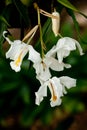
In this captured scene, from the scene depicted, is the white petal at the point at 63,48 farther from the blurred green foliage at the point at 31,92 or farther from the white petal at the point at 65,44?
the blurred green foliage at the point at 31,92

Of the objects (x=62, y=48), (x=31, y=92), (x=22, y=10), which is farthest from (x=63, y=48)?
(x=31, y=92)

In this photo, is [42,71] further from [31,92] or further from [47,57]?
[31,92]

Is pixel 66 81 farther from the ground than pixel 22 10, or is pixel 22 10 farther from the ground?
pixel 22 10

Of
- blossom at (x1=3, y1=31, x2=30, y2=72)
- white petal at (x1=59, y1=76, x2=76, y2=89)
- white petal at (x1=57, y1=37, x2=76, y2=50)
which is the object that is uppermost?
white petal at (x1=57, y1=37, x2=76, y2=50)

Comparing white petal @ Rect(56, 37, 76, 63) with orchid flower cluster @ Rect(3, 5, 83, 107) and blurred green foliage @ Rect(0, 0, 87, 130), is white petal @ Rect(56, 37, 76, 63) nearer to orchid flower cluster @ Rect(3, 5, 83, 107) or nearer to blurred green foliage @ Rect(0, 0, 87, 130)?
orchid flower cluster @ Rect(3, 5, 83, 107)

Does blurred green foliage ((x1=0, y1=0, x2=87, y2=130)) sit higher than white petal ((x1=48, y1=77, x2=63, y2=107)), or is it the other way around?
white petal ((x1=48, y1=77, x2=63, y2=107))

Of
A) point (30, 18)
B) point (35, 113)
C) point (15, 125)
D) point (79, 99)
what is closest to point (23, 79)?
point (35, 113)

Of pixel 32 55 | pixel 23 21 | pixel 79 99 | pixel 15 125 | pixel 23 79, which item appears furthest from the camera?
pixel 15 125

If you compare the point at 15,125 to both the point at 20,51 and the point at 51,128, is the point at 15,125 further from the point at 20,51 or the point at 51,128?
the point at 20,51

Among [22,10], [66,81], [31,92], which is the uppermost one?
[22,10]

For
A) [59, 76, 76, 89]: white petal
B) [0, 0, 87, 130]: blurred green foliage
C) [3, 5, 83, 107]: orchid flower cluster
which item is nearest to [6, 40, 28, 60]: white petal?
[3, 5, 83, 107]: orchid flower cluster

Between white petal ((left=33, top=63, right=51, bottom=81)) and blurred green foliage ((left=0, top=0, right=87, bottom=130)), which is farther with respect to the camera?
blurred green foliage ((left=0, top=0, right=87, bottom=130))
